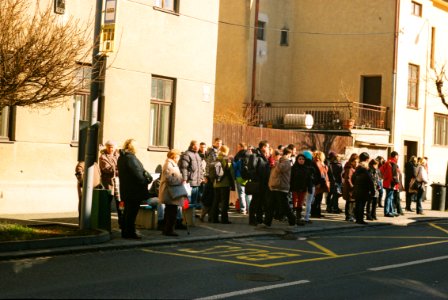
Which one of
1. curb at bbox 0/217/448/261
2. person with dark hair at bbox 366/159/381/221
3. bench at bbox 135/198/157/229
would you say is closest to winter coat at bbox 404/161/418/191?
person with dark hair at bbox 366/159/381/221

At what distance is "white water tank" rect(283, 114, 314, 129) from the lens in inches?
1145

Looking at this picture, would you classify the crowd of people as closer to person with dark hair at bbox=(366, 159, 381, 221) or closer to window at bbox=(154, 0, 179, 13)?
person with dark hair at bbox=(366, 159, 381, 221)

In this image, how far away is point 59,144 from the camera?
54.7ft

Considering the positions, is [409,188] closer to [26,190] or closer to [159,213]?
[159,213]

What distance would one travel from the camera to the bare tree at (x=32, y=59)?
36.3 ft

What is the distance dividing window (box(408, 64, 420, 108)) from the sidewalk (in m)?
12.8

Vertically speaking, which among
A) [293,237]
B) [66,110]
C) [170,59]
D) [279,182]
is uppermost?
[170,59]

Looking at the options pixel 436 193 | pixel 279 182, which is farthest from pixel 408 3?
pixel 279 182

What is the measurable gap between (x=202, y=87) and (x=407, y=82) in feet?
47.5

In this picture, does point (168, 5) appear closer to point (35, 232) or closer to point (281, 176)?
point (281, 176)

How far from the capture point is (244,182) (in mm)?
16344

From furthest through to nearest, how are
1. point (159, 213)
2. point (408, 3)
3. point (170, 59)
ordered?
point (408, 3), point (170, 59), point (159, 213)

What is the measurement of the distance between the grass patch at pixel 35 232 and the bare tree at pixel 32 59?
2.07 m

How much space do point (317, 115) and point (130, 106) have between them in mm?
14684
